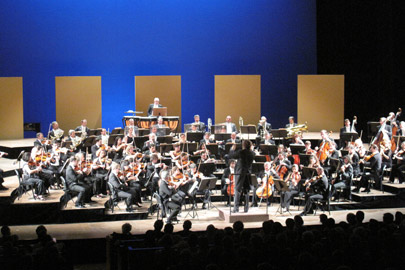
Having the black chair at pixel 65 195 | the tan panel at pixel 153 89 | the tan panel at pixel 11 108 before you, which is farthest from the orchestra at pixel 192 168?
the tan panel at pixel 11 108

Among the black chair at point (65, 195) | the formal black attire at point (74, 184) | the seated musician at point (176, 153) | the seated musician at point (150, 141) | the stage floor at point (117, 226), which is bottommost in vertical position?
the stage floor at point (117, 226)

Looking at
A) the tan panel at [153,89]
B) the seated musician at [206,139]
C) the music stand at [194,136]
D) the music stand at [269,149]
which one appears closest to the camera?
the music stand at [269,149]

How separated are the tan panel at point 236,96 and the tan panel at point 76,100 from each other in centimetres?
367

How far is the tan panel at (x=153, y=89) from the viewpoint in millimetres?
16750

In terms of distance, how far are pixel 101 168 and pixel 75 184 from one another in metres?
0.98

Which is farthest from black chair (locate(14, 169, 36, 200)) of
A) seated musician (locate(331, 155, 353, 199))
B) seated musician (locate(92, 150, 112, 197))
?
seated musician (locate(331, 155, 353, 199))

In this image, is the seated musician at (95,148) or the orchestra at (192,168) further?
the seated musician at (95,148)

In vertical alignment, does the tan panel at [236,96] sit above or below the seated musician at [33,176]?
above

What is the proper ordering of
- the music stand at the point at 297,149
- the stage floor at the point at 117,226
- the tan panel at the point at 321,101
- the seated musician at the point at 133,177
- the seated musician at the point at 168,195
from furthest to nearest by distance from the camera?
1. the tan panel at the point at 321,101
2. the music stand at the point at 297,149
3. the seated musician at the point at 133,177
4. the seated musician at the point at 168,195
5. the stage floor at the point at 117,226

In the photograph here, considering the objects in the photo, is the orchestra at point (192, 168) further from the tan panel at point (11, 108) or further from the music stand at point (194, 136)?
the tan panel at point (11, 108)

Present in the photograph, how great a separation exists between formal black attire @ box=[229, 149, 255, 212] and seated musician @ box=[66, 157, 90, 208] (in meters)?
2.91

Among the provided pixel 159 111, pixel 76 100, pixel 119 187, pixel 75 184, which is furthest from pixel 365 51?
pixel 75 184

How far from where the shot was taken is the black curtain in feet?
50.6

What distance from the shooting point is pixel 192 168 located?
11062mm
